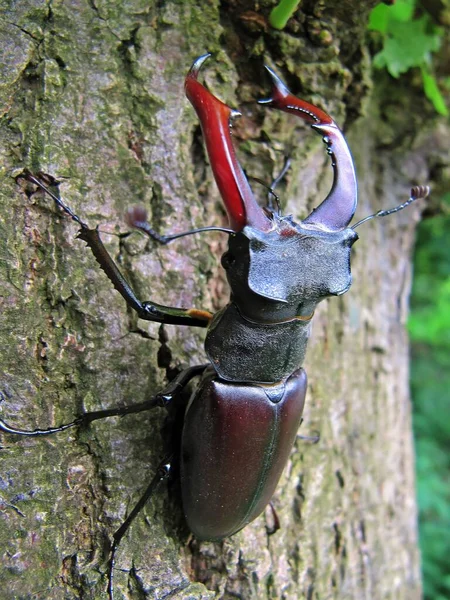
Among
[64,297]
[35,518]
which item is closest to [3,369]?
[64,297]

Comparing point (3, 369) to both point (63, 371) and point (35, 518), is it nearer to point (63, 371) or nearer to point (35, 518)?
point (63, 371)

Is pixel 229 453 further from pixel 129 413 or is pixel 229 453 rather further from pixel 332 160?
pixel 332 160

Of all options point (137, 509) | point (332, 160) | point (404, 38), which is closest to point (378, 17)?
point (404, 38)

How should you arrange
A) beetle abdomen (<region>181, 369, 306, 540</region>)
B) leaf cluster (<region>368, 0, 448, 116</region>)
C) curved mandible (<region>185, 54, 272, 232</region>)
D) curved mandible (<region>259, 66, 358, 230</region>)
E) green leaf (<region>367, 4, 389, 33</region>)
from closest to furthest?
curved mandible (<region>185, 54, 272, 232</region>)
curved mandible (<region>259, 66, 358, 230</region>)
beetle abdomen (<region>181, 369, 306, 540</region>)
green leaf (<region>367, 4, 389, 33</region>)
leaf cluster (<region>368, 0, 448, 116</region>)

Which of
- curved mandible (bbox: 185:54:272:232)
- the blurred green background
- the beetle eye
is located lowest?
the blurred green background

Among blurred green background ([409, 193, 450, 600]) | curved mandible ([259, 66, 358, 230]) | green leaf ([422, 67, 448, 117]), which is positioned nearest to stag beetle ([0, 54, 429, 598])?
curved mandible ([259, 66, 358, 230])

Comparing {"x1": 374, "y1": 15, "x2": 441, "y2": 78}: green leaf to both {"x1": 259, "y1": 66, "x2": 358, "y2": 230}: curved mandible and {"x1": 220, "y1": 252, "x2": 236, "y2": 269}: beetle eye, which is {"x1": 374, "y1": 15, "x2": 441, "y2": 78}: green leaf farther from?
{"x1": 220, "y1": 252, "x2": 236, "y2": 269}: beetle eye

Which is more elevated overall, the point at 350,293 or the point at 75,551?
the point at 350,293
